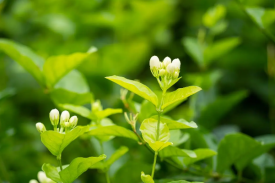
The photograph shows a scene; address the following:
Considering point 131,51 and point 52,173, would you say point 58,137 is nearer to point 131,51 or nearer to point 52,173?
point 52,173

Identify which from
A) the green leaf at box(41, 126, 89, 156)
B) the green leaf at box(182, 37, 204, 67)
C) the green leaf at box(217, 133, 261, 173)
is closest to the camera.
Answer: the green leaf at box(41, 126, 89, 156)

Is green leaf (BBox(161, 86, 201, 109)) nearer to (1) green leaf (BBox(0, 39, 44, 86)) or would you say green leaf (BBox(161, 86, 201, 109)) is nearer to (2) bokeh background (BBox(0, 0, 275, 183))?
(1) green leaf (BBox(0, 39, 44, 86))

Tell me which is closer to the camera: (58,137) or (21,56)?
(58,137)

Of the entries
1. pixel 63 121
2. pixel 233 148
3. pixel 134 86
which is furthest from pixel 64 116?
pixel 233 148

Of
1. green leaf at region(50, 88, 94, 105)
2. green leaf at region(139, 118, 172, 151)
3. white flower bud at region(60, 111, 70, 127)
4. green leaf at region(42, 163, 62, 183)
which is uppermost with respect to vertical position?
white flower bud at region(60, 111, 70, 127)

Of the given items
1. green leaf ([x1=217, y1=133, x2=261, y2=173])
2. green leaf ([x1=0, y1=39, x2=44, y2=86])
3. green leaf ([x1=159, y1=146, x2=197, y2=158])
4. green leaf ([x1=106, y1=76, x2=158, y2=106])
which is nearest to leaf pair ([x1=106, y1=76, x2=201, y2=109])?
green leaf ([x1=106, y1=76, x2=158, y2=106])

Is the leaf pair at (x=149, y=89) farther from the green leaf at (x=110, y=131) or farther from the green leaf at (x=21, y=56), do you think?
the green leaf at (x=21, y=56)

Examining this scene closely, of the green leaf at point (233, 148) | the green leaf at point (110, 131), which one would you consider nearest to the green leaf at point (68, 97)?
the green leaf at point (110, 131)
